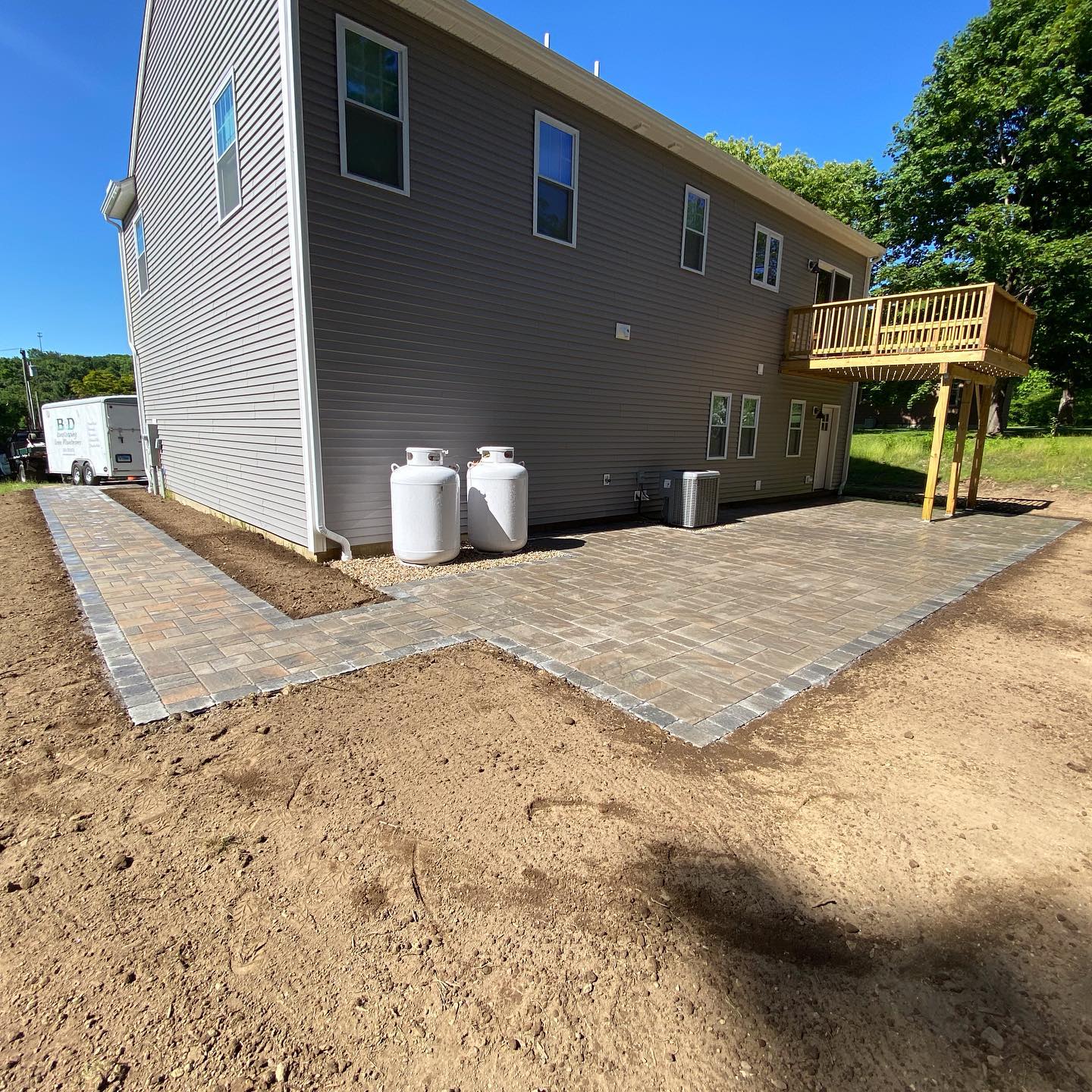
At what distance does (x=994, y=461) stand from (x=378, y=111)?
59.5ft

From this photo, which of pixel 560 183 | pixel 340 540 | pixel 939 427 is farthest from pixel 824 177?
pixel 340 540

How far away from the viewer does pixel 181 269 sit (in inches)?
368

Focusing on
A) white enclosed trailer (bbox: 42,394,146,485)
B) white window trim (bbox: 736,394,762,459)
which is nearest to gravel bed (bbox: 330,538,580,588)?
white window trim (bbox: 736,394,762,459)

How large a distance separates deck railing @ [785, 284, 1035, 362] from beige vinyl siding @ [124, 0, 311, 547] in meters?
10.0

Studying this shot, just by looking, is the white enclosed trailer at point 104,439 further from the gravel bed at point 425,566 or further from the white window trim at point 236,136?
the gravel bed at point 425,566

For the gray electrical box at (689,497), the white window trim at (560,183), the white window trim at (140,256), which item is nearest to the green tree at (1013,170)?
the gray electrical box at (689,497)

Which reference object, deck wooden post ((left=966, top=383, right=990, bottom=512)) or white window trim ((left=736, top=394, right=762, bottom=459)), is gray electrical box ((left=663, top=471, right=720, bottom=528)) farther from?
deck wooden post ((left=966, top=383, right=990, bottom=512))

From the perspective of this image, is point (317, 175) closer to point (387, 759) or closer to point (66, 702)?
point (66, 702)

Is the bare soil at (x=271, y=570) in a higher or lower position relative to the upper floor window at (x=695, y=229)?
lower

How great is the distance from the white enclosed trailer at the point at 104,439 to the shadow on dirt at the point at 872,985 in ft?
56.4

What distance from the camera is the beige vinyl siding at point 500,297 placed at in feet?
20.0

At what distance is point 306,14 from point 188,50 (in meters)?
4.09

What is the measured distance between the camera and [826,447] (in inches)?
585

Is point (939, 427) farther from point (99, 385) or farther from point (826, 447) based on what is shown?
point (99, 385)
